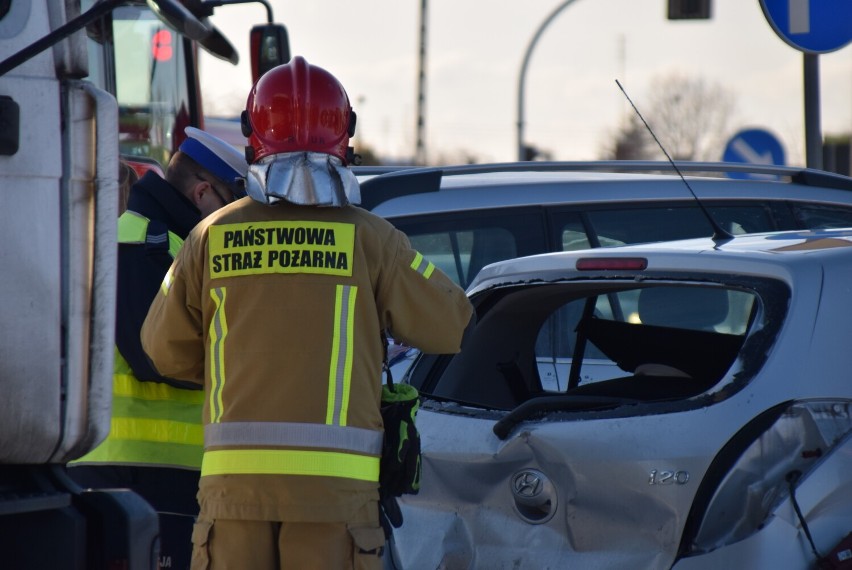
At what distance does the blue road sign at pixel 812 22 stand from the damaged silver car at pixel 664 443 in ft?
11.1

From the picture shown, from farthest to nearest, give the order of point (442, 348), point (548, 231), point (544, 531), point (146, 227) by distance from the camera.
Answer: point (548, 231) < point (146, 227) < point (544, 531) < point (442, 348)

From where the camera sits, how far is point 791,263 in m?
3.71

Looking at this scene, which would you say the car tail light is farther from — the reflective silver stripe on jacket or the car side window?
the car side window

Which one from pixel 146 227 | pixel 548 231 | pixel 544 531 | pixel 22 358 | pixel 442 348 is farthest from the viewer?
pixel 548 231

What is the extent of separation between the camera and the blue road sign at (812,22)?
748cm

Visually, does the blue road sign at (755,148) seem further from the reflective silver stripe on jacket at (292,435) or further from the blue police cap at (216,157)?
the reflective silver stripe on jacket at (292,435)

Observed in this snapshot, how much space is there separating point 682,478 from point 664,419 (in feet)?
0.52

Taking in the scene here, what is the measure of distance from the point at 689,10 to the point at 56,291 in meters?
8.18

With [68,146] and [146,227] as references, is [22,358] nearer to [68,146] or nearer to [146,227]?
[68,146]

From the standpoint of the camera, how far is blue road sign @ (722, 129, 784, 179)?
456 inches

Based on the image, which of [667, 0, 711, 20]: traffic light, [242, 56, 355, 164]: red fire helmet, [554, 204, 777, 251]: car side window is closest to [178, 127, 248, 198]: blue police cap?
[242, 56, 355, 164]: red fire helmet

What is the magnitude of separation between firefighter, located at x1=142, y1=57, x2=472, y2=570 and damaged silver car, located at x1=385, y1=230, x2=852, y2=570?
56cm

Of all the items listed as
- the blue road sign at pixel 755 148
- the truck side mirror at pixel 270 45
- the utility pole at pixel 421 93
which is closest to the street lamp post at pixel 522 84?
the utility pole at pixel 421 93

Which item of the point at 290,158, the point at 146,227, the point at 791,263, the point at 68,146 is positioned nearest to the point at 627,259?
the point at 791,263
